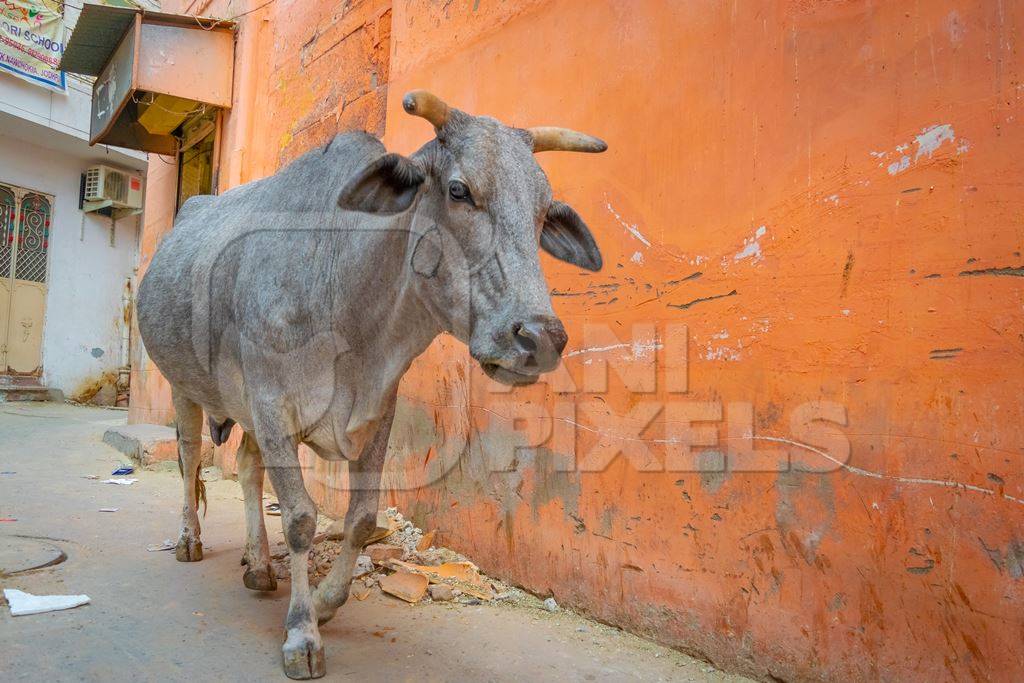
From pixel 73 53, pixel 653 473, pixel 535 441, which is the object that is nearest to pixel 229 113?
pixel 73 53

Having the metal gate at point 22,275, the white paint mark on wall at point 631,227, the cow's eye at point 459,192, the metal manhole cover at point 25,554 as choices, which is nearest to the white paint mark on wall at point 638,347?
the white paint mark on wall at point 631,227

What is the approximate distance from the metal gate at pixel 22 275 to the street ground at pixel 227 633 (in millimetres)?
11435

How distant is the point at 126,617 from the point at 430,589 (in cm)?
128

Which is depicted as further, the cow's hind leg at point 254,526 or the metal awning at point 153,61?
the metal awning at point 153,61

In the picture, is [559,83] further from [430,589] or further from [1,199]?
[1,199]

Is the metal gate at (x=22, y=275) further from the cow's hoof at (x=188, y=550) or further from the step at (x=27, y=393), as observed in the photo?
the cow's hoof at (x=188, y=550)

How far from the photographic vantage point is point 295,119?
6270 millimetres

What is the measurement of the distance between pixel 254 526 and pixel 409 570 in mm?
798

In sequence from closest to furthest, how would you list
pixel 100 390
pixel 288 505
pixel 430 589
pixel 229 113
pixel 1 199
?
1. pixel 288 505
2. pixel 430 589
3. pixel 229 113
4. pixel 1 199
5. pixel 100 390

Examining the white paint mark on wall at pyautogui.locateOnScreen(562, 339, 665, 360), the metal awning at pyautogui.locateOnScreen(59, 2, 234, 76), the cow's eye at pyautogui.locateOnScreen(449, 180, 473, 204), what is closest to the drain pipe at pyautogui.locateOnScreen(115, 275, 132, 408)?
the metal awning at pyautogui.locateOnScreen(59, 2, 234, 76)

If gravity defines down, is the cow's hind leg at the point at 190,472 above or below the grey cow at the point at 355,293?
below

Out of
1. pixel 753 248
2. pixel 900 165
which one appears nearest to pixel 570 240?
pixel 753 248

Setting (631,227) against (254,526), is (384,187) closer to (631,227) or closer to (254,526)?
(631,227)

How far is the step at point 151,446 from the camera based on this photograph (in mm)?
6684
